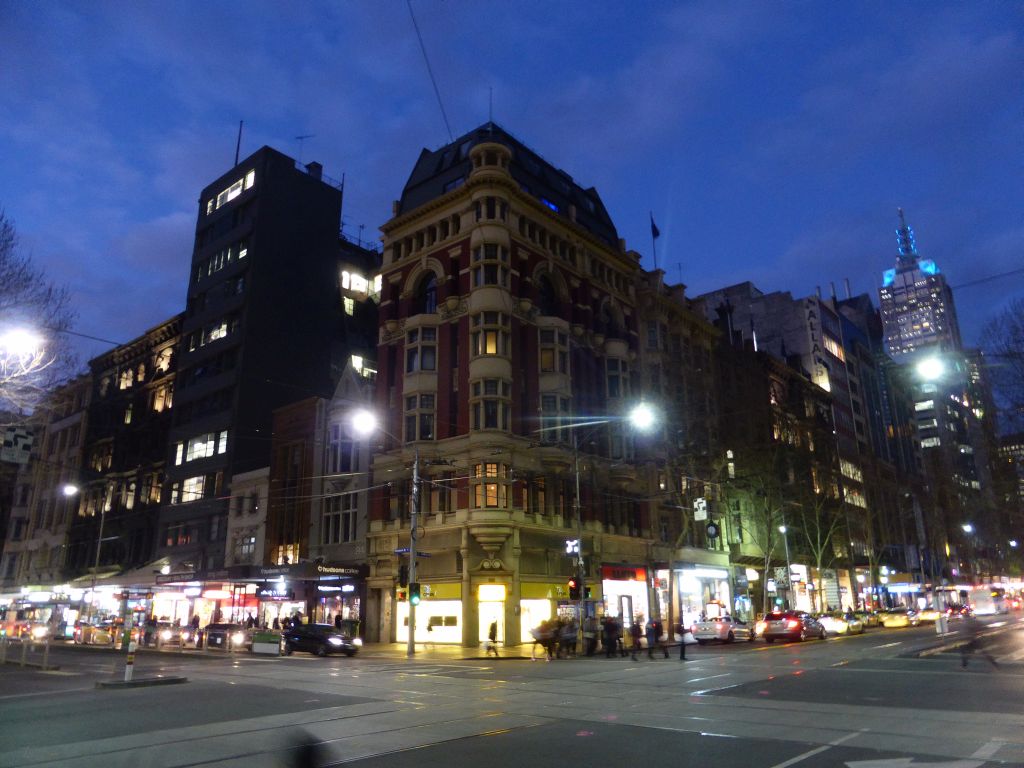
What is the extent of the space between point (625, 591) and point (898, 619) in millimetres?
24396

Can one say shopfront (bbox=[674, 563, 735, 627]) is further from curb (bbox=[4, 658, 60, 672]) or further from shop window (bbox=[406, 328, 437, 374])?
curb (bbox=[4, 658, 60, 672])

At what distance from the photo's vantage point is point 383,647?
38938mm

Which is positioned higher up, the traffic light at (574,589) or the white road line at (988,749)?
the traffic light at (574,589)

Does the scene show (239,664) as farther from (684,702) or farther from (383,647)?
(684,702)

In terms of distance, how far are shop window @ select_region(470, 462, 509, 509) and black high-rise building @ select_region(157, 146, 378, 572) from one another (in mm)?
21544

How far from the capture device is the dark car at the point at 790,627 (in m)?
37.9

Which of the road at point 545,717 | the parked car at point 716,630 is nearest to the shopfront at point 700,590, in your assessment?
the parked car at point 716,630

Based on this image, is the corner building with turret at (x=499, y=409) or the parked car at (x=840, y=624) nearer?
the corner building with turret at (x=499, y=409)

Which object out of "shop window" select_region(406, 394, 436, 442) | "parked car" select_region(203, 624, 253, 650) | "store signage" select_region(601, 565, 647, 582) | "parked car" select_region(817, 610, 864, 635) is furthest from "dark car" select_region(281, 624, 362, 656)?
"parked car" select_region(817, 610, 864, 635)

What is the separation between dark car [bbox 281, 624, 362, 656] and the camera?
32.8 m

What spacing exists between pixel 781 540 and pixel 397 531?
3837 centimetres

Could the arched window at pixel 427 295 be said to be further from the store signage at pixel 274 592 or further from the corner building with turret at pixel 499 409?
the store signage at pixel 274 592

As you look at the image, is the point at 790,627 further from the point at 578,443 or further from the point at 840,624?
the point at 578,443

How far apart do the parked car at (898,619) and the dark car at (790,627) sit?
64.2 feet
